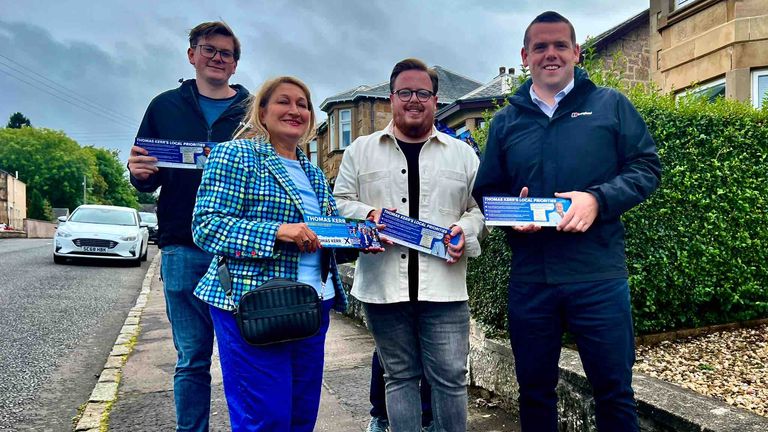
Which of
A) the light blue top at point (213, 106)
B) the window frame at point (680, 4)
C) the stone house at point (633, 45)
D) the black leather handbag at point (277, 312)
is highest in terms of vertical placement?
the stone house at point (633, 45)

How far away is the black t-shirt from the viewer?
291cm

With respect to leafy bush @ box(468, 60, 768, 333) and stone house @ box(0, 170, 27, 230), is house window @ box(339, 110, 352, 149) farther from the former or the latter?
stone house @ box(0, 170, 27, 230)

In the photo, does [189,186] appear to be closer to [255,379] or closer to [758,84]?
[255,379]

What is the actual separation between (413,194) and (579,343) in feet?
3.56

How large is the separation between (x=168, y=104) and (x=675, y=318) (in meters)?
3.96

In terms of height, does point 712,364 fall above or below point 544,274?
below

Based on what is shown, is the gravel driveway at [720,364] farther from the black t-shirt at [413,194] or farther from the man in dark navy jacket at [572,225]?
the black t-shirt at [413,194]

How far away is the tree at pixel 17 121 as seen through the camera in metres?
96.8

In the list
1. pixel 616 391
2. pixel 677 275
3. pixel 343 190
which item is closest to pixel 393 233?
pixel 343 190

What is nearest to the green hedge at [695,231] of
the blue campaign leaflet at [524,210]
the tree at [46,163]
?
the blue campaign leaflet at [524,210]

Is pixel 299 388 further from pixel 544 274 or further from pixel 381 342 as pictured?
pixel 544 274

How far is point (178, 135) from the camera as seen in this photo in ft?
9.81

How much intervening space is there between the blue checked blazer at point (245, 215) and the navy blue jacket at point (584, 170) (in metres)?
1.06

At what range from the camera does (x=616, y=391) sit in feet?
8.02
